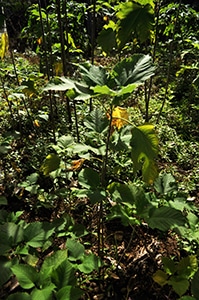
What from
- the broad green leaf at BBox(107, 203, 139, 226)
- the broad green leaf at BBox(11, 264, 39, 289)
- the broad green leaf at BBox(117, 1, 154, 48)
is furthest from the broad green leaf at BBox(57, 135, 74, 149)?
the broad green leaf at BBox(11, 264, 39, 289)

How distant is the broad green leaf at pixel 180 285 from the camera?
130cm

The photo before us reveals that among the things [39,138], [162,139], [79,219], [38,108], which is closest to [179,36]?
[162,139]

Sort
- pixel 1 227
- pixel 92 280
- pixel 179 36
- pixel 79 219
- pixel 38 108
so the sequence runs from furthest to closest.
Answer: pixel 179 36
pixel 38 108
pixel 79 219
pixel 92 280
pixel 1 227

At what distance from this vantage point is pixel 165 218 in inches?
51.6

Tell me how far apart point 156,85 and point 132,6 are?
238cm

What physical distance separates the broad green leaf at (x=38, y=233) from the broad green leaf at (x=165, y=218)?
1.45 feet

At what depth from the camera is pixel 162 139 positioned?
2.71m

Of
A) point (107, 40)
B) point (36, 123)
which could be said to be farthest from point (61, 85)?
point (36, 123)

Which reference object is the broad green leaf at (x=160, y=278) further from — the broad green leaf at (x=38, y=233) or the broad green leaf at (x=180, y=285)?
the broad green leaf at (x=38, y=233)

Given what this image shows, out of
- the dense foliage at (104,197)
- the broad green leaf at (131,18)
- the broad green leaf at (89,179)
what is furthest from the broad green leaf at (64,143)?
the broad green leaf at (131,18)

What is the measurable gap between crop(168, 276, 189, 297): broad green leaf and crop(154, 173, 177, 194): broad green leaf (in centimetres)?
42

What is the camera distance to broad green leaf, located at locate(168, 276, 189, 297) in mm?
1298

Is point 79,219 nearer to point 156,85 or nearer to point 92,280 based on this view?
point 92,280

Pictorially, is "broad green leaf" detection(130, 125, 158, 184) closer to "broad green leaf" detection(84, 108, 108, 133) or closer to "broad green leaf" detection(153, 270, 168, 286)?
"broad green leaf" detection(84, 108, 108, 133)
